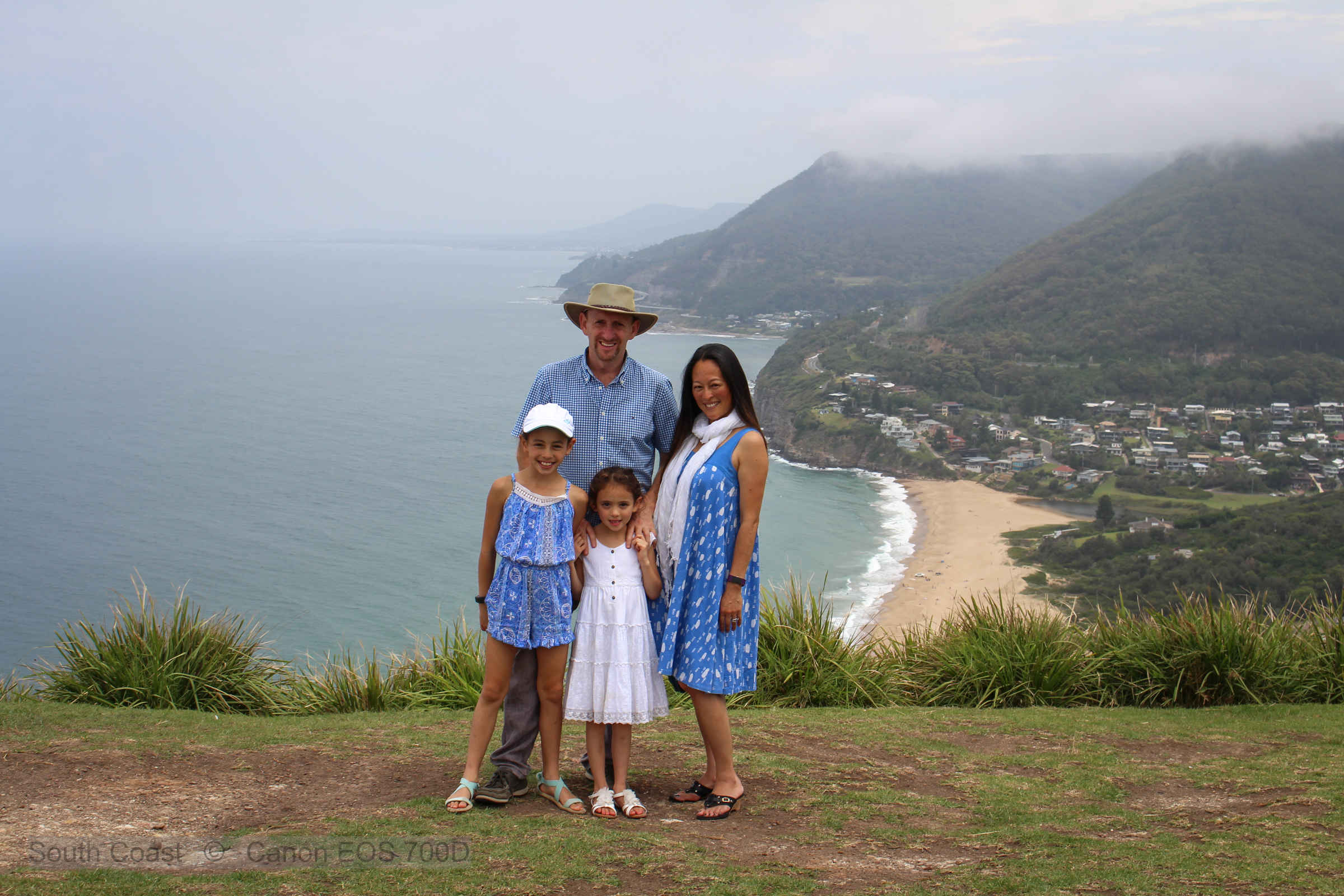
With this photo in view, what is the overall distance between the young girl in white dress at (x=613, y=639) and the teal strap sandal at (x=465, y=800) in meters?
0.36

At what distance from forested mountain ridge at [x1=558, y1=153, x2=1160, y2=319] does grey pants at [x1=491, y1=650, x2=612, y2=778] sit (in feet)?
286

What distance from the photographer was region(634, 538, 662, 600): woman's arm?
3104 millimetres

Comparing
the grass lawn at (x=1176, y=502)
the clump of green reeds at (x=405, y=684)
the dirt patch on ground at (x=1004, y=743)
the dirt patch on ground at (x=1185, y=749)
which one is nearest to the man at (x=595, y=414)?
the dirt patch on ground at (x=1004, y=743)

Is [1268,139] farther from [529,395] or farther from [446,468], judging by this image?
[529,395]

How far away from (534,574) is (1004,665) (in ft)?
11.1

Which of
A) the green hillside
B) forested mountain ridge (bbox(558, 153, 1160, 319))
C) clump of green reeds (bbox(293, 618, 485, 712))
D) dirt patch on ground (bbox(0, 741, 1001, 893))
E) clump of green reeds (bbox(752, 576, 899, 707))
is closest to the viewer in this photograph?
dirt patch on ground (bbox(0, 741, 1001, 893))

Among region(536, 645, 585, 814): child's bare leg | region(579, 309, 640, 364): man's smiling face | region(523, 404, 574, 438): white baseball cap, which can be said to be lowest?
region(536, 645, 585, 814): child's bare leg

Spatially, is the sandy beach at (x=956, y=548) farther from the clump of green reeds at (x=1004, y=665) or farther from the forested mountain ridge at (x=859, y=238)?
the forested mountain ridge at (x=859, y=238)

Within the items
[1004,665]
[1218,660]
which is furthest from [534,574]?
[1218,660]

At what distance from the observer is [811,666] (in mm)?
5531

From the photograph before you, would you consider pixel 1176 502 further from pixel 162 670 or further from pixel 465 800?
pixel 465 800

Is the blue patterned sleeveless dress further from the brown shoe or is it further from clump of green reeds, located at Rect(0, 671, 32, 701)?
clump of green reeds, located at Rect(0, 671, 32, 701)

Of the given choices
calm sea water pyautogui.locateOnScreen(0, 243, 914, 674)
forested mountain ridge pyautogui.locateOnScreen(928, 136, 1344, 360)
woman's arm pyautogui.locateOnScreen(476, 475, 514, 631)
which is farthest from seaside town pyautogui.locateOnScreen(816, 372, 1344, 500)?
woman's arm pyautogui.locateOnScreen(476, 475, 514, 631)

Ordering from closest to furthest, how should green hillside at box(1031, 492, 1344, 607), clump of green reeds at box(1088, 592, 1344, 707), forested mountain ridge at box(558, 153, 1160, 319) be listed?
clump of green reeds at box(1088, 592, 1344, 707), green hillside at box(1031, 492, 1344, 607), forested mountain ridge at box(558, 153, 1160, 319)
